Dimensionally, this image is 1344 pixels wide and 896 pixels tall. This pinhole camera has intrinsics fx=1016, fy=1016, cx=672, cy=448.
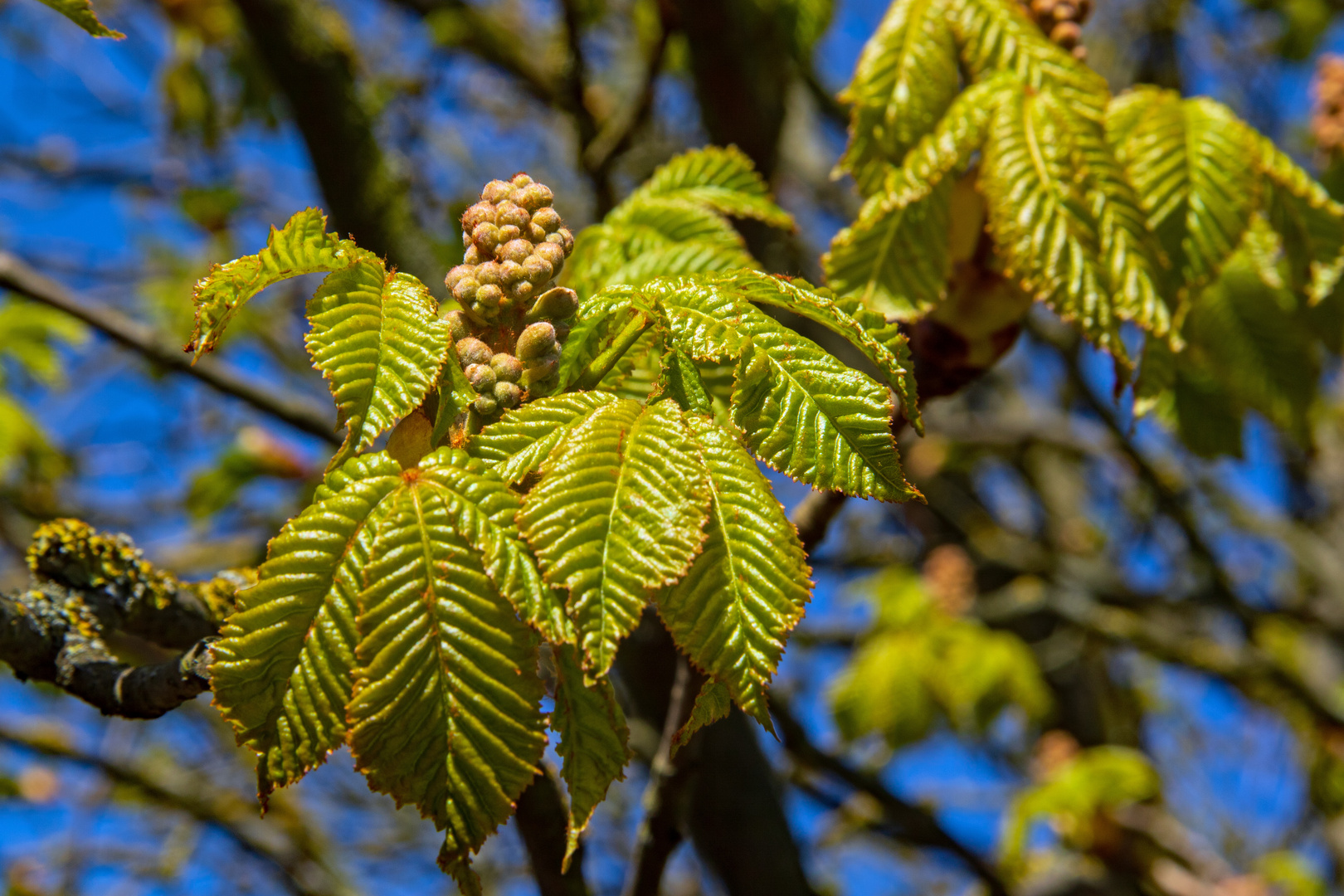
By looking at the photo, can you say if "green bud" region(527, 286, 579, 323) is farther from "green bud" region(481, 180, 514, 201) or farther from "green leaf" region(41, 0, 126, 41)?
"green leaf" region(41, 0, 126, 41)

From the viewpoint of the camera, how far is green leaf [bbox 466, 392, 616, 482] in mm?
782

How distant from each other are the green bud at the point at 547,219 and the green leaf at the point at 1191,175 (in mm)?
665

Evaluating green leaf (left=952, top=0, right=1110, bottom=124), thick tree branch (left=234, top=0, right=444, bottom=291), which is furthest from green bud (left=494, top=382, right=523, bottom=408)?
thick tree branch (left=234, top=0, right=444, bottom=291)

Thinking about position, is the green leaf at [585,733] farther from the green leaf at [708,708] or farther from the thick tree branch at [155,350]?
the thick tree branch at [155,350]

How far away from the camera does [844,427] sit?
783 mm

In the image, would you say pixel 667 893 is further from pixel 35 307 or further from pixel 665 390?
pixel 665 390

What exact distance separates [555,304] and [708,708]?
1.25 feet

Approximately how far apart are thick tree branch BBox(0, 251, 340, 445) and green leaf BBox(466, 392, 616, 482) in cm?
102

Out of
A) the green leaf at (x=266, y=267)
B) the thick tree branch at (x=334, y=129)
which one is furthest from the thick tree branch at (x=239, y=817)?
the green leaf at (x=266, y=267)

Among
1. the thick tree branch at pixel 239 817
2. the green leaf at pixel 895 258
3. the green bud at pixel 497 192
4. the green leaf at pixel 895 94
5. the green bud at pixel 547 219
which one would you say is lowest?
the thick tree branch at pixel 239 817

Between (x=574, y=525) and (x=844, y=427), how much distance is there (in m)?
0.23

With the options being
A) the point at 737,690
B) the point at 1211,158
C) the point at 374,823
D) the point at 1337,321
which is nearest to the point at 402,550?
the point at 737,690

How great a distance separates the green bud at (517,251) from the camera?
908 millimetres

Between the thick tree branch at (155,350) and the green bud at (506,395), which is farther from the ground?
the thick tree branch at (155,350)
